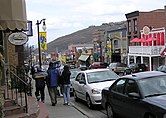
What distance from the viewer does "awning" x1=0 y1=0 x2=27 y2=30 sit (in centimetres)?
1108

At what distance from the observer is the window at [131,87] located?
437 inches

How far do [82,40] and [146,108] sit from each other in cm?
14977

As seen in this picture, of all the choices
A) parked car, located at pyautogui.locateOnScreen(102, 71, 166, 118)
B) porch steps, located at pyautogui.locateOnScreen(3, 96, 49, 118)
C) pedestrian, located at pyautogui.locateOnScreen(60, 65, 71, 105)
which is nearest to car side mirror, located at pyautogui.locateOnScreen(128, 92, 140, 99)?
parked car, located at pyautogui.locateOnScreen(102, 71, 166, 118)

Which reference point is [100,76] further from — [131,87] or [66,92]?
[131,87]

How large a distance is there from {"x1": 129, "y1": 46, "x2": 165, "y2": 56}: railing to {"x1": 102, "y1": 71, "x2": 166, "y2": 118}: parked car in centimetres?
4772

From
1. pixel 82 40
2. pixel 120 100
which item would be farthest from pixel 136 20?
pixel 82 40

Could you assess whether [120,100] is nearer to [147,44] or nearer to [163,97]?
[163,97]

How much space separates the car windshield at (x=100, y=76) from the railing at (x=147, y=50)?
42.6 meters

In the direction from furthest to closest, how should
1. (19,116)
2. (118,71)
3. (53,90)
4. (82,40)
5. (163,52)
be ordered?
1. (82,40)
2. (163,52)
3. (118,71)
4. (53,90)
5. (19,116)

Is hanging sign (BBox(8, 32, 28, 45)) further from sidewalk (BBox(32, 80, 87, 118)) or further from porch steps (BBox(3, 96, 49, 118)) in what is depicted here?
porch steps (BBox(3, 96, 49, 118))

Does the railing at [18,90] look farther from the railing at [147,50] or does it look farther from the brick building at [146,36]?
the brick building at [146,36]

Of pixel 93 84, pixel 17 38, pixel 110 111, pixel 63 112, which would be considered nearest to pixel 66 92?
pixel 93 84

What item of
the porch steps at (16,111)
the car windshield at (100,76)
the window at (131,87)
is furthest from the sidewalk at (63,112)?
the window at (131,87)

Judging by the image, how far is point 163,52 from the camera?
56.2 metres
